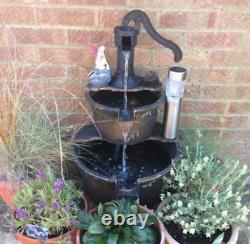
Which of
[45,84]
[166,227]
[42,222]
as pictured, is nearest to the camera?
[42,222]

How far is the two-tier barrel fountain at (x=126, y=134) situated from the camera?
184 cm

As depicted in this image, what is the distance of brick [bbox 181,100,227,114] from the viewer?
230cm

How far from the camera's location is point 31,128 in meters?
2.05

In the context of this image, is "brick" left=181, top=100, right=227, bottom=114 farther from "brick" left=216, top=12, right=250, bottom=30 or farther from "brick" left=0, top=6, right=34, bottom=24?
"brick" left=0, top=6, right=34, bottom=24

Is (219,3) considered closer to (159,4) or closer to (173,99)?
(159,4)

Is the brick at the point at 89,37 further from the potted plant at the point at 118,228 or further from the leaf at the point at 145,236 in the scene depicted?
the leaf at the point at 145,236

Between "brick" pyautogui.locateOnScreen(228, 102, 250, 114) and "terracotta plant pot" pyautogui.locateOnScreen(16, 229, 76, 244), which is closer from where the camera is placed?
"terracotta plant pot" pyautogui.locateOnScreen(16, 229, 76, 244)

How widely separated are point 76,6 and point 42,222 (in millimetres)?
1133

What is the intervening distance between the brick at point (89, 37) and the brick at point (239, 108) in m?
0.85

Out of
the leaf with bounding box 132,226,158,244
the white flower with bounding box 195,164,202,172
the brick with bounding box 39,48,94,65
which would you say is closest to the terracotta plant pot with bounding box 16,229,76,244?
the leaf with bounding box 132,226,158,244

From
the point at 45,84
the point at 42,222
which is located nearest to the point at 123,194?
the point at 42,222

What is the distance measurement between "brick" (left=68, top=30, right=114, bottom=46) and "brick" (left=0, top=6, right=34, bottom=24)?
234 mm

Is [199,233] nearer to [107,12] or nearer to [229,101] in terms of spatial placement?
[229,101]

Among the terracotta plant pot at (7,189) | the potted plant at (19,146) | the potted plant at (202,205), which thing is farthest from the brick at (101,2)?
the terracotta plant pot at (7,189)
